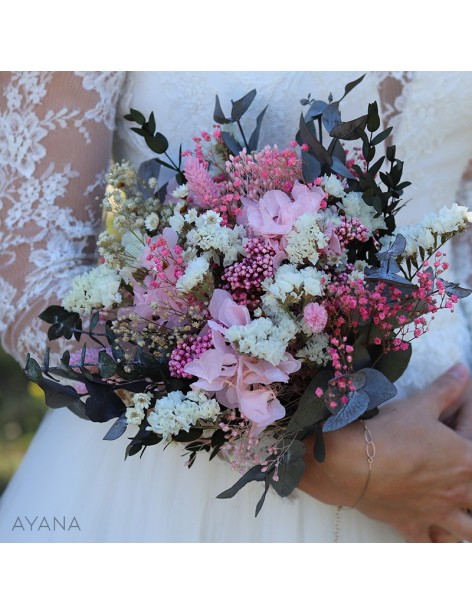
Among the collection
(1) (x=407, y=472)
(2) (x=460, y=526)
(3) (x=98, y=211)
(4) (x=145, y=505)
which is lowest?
(4) (x=145, y=505)

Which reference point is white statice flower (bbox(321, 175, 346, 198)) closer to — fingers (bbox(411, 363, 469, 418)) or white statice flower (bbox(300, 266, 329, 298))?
white statice flower (bbox(300, 266, 329, 298))

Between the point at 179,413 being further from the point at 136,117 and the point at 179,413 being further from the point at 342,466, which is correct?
the point at 136,117

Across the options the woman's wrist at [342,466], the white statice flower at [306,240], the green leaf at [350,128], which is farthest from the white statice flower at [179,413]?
the green leaf at [350,128]

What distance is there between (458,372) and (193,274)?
0.76 metres

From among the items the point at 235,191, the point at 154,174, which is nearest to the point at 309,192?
the point at 235,191

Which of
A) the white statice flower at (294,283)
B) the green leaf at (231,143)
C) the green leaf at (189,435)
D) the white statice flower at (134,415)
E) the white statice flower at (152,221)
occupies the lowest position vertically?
the green leaf at (189,435)

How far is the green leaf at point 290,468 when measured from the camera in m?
1.02

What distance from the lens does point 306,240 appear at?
35.1 inches

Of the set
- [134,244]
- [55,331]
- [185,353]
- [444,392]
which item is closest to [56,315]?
[55,331]

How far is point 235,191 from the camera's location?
3.33 ft

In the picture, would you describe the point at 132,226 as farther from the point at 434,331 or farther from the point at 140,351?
the point at 434,331

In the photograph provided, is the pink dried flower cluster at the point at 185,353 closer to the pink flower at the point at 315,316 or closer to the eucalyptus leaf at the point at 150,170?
the pink flower at the point at 315,316

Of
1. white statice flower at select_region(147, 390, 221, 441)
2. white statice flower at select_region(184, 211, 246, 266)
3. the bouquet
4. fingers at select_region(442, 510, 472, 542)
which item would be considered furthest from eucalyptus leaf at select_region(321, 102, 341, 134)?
fingers at select_region(442, 510, 472, 542)

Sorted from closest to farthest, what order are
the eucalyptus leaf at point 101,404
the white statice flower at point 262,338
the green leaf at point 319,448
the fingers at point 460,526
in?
the white statice flower at point 262,338 → the eucalyptus leaf at point 101,404 → the green leaf at point 319,448 → the fingers at point 460,526
